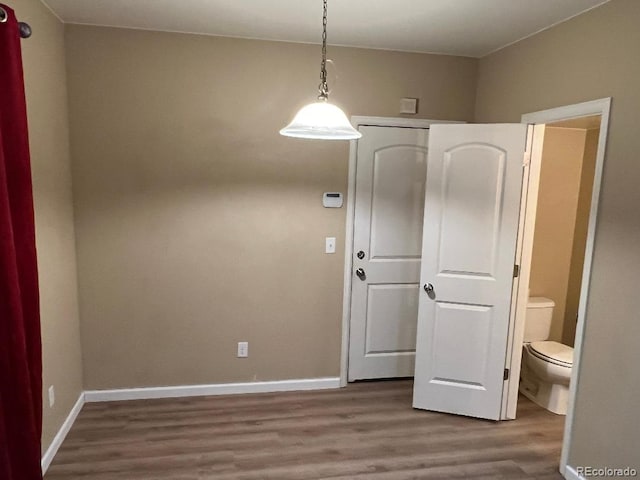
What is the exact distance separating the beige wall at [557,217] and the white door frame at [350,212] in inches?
41.2

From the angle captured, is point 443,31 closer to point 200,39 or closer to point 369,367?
point 200,39

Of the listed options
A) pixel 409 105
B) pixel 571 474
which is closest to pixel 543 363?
pixel 571 474

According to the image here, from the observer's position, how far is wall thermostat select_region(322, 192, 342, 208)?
3.39 m

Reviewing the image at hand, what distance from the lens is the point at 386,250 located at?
11.8 feet

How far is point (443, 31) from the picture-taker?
290cm

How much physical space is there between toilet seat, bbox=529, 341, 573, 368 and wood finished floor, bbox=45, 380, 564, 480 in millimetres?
405

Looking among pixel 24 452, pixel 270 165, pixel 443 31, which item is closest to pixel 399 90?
pixel 443 31

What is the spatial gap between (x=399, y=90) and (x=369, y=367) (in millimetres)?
2192

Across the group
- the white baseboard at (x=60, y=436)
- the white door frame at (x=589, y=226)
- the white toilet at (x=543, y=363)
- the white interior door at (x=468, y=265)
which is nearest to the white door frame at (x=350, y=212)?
the white interior door at (x=468, y=265)

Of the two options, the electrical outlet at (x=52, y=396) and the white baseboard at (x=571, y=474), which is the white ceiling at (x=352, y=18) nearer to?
the electrical outlet at (x=52, y=396)

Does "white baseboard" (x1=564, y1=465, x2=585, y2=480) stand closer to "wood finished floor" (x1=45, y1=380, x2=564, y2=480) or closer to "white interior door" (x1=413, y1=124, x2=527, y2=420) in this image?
"wood finished floor" (x1=45, y1=380, x2=564, y2=480)

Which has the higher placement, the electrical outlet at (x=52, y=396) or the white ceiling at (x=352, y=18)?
the white ceiling at (x=352, y=18)

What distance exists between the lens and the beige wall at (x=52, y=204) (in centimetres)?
241

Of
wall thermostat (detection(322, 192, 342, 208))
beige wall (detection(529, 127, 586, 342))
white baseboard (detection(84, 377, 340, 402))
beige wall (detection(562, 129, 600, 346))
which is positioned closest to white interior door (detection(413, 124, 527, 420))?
wall thermostat (detection(322, 192, 342, 208))
